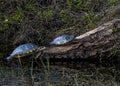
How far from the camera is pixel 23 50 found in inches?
241

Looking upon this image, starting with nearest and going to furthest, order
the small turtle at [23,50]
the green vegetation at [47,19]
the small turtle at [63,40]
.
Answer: the small turtle at [63,40]
the small turtle at [23,50]
the green vegetation at [47,19]

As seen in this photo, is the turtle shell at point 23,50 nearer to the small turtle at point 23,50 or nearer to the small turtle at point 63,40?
the small turtle at point 23,50

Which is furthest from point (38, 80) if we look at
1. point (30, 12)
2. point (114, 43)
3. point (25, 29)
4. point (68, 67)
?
point (30, 12)

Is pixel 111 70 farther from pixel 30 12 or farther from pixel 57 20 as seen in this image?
pixel 30 12

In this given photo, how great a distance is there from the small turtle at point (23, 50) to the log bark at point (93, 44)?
10.1 inches

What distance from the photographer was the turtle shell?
6.07 m

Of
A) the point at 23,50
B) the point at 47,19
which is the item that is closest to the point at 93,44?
the point at 23,50

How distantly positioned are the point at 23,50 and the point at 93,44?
3.83 ft

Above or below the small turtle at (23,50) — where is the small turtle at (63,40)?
above

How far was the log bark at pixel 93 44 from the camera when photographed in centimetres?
564

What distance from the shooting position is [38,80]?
16.4 feet

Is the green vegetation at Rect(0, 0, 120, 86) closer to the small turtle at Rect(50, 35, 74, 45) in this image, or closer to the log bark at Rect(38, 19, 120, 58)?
the log bark at Rect(38, 19, 120, 58)

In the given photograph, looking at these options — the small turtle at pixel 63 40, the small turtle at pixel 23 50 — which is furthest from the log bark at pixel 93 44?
the small turtle at pixel 23 50

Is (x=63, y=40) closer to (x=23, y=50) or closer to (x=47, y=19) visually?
(x=23, y=50)
